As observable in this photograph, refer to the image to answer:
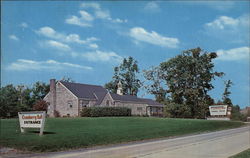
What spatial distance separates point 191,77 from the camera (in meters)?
56.6

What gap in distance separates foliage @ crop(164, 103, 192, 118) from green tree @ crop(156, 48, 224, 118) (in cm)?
199

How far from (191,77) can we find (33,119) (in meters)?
42.1

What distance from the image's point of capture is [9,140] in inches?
592

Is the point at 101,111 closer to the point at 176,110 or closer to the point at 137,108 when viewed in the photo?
the point at 137,108

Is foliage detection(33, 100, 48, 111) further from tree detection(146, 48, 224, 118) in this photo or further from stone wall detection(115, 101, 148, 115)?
tree detection(146, 48, 224, 118)

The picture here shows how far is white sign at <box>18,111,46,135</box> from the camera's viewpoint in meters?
17.2

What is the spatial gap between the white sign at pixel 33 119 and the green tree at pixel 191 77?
40.7 meters

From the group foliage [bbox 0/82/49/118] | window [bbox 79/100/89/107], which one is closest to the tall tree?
foliage [bbox 0/82/49/118]

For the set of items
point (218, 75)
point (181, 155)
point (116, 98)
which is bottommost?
point (181, 155)

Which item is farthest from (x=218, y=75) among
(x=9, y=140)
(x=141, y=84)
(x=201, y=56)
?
(x=9, y=140)

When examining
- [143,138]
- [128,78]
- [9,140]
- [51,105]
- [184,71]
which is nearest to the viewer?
[9,140]

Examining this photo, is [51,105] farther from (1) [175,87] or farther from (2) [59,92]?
(1) [175,87]

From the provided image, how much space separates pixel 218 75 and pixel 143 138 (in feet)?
141

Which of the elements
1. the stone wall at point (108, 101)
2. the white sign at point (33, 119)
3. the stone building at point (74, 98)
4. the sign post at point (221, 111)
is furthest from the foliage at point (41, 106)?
the white sign at point (33, 119)
